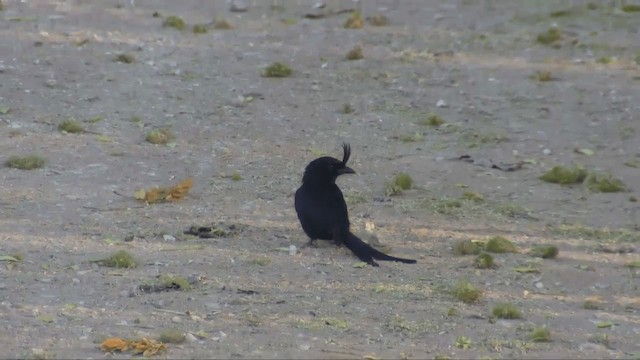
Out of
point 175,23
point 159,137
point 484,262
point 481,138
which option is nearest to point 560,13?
point 175,23

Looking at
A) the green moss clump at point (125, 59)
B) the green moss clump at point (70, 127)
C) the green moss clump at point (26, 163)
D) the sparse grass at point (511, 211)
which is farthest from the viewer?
the green moss clump at point (125, 59)

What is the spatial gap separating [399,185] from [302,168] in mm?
912

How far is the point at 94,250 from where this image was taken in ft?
26.0

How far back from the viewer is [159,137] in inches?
419

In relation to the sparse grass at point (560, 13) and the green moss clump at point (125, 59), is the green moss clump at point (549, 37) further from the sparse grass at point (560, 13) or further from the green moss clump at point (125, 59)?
the green moss clump at point (125, 59)

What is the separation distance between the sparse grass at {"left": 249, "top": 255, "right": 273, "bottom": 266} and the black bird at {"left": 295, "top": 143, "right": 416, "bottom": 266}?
0.48 meters

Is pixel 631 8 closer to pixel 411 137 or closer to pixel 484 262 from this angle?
pixel 411 137

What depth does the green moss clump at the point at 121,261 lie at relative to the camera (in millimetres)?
7543

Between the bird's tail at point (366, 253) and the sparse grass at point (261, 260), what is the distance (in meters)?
0.53

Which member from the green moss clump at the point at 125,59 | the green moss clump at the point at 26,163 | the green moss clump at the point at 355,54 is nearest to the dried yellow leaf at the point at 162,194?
the green moss clump at the point at 26,163

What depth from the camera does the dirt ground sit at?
675 cm

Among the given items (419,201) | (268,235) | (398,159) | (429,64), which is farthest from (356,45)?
(268,235)

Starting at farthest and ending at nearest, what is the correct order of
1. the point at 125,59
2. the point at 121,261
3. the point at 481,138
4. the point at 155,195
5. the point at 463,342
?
the point at 125,59 → the point at 481,138 → the point at 155,195 → the point at 121,261 → the point at 463,342

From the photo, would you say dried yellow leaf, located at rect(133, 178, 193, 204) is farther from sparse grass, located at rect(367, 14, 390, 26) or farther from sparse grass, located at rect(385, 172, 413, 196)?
sparse grass, located at rect(367, 14, 390, 26)
